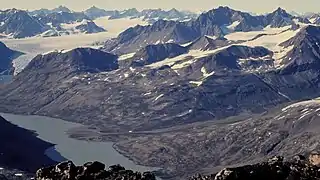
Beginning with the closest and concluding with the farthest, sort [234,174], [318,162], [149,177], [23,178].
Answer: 1. [234,174]
2. [149,177]
3. [318,162]
4. [23,178]

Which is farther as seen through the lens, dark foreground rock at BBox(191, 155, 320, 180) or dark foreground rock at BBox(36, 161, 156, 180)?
dark foreground rock at BBox(36, 161, 156, 180)

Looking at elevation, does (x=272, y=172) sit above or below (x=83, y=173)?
below

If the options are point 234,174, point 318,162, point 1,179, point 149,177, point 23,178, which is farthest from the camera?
point 23,178

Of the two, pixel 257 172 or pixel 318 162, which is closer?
pixel 257 172

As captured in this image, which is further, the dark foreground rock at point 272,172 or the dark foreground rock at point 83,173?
the dark foreground rock at point 83,173

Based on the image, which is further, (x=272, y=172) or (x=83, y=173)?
(x=83, y=173)

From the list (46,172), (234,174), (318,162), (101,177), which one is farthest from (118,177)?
(318,162)

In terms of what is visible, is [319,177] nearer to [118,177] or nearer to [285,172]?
[285,172]

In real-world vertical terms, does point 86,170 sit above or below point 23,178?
above
